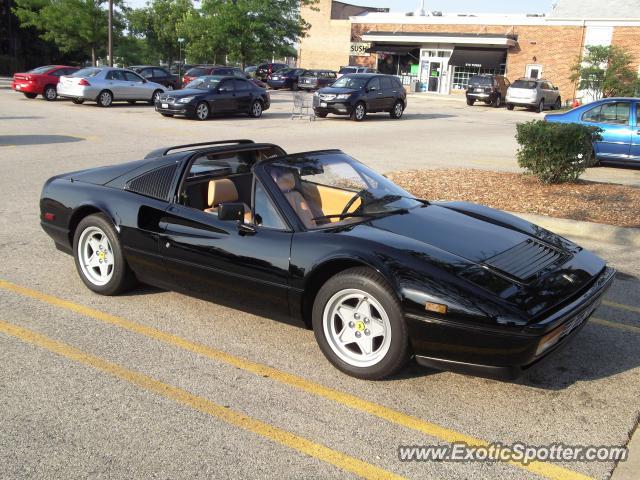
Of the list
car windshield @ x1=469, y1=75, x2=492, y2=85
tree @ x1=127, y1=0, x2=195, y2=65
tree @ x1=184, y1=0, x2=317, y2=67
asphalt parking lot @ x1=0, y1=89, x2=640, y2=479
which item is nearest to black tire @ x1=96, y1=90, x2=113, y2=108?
tree @ x1=184, y1=0, x2=317, y2=67

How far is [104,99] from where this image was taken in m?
25.1

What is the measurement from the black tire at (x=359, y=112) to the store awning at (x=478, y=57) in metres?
28.6

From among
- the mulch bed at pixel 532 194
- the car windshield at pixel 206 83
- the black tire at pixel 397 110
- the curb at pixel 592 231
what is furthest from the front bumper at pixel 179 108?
the curb at pixel 592 231

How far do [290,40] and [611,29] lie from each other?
2168 cm

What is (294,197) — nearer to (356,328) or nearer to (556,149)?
(356,328)

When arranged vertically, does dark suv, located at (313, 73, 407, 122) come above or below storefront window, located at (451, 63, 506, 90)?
below

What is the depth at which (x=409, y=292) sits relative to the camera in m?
3.70

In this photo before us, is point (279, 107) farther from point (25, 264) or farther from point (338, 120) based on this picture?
point (25, 264)

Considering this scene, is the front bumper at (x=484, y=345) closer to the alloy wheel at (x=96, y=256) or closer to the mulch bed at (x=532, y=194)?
the alloy wheel at (x=96, y=256)

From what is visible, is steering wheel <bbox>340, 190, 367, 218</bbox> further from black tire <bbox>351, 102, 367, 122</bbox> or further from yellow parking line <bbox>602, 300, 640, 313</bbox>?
black tire <bbox>351, 102, 367, 122</bbox>

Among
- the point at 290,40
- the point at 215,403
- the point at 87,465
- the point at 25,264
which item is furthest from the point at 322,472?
the point at 290,40

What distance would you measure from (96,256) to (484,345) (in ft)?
11.1

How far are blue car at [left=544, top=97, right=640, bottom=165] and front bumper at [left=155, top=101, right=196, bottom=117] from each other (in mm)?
11873

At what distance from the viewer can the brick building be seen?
44.4 meters
